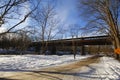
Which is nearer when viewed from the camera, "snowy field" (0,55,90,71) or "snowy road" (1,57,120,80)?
"snowy road" (1,57,120,80)

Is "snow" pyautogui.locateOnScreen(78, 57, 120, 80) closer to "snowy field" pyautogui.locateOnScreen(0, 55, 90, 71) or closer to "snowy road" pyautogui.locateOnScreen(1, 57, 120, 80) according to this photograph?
"snowy road" pyautogui.locateOnScreen(1, 57, 120, 80)

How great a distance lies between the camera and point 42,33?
66562 millimetres

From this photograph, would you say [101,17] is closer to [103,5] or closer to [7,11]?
[103,5]

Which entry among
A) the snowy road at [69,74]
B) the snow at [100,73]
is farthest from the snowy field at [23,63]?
the snow at [100,73]

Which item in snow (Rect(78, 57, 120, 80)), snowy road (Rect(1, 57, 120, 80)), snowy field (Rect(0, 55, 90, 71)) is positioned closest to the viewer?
snowy road (Rect(1, 57, 120, 80))

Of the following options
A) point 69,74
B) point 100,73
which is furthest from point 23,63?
point 100,73

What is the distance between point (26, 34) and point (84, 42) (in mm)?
81109

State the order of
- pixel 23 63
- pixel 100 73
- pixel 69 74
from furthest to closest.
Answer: pixel 23 63 < pixel 100 73 < pixel 69 74

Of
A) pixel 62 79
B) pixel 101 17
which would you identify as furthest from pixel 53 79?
pixel 101 17

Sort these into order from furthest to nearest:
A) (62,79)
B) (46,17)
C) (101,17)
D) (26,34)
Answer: (46,17) < (101,17) < (26,34) < (62,79)

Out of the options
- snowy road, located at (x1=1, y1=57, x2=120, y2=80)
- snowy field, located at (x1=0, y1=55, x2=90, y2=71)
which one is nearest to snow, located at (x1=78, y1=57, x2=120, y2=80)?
snowy road, located at (x1=1, y1=57, x2=120, y2=80)

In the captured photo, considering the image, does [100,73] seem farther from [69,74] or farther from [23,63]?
[23,63]

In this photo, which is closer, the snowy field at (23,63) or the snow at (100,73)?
the snow at (100,73)

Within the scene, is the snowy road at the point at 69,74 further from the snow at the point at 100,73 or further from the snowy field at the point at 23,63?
the snowy field at the point at 23,63
